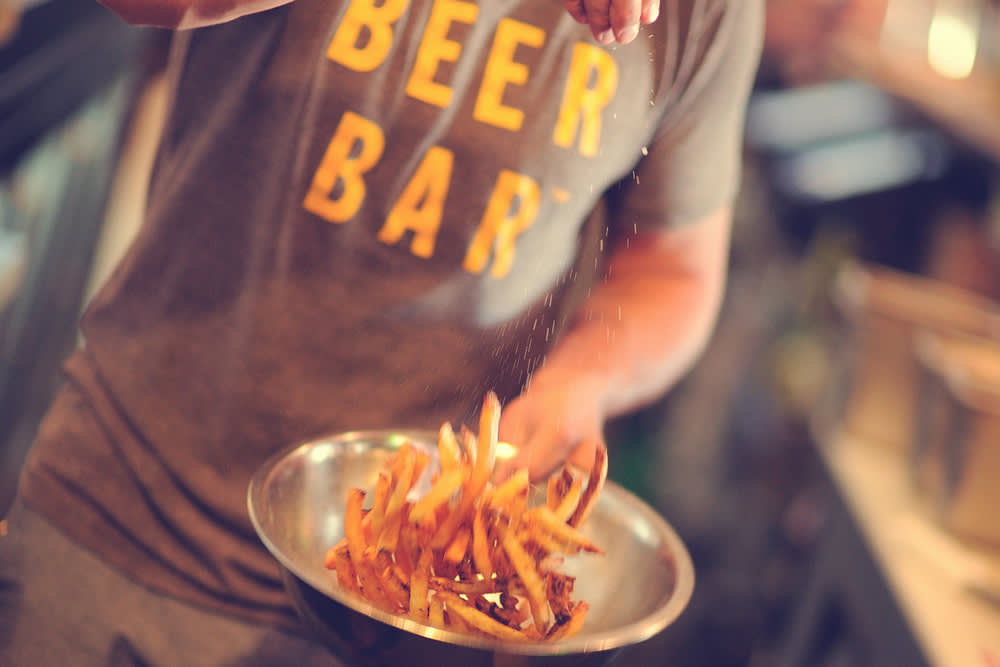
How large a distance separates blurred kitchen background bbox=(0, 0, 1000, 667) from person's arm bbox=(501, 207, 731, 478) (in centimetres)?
56

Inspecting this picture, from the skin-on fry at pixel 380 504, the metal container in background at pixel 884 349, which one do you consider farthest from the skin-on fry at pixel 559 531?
the metal container in background at pixel 884 349

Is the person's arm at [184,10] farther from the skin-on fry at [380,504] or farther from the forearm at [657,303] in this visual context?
the forearm at [657,303]

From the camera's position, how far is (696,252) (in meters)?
1.31

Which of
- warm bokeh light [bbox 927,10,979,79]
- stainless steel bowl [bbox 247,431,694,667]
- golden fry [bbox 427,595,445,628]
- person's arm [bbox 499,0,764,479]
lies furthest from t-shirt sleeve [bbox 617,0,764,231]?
warm bokeh light [bbox 927,10,979,79]

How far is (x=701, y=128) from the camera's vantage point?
47.1 inches

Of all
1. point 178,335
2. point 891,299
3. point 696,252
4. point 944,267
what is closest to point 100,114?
point 178,335

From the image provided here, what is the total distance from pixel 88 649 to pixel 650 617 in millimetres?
580

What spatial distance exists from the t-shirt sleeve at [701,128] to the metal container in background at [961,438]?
609 millimetres

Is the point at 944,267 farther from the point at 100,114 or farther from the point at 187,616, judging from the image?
the point at 187,616

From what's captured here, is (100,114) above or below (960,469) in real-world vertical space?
above

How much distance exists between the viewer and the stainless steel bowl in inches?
26.5

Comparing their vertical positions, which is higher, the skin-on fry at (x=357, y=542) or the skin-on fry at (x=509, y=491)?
the skin-on fry at (x=509, y=491)

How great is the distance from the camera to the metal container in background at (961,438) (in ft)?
5.08

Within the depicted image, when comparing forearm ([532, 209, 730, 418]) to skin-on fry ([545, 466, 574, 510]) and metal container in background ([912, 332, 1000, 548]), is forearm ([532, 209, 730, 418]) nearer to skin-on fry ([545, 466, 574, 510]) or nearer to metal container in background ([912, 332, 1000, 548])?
skin-on fry ([545, 466, 574, 510])
